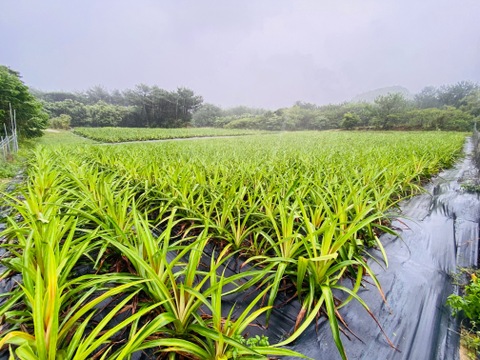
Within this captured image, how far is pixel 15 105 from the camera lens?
35.8 ft

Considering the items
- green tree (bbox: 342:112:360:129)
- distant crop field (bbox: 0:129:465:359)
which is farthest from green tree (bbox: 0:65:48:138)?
green tree (bbox: 342:112:360:129)

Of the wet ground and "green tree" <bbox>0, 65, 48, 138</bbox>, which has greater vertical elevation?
"green tree" <bbox>0, 65, 48, 138</bbox>

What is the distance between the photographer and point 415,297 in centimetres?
132

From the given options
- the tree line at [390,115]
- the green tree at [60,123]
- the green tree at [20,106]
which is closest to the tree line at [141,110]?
the green tree at [60,123]

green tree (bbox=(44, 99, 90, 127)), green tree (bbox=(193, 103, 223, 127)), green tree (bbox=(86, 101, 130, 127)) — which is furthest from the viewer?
green tree (bbox=(193, 103, 223, 127))

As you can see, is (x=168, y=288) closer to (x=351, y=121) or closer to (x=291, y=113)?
(x=351, y=121)

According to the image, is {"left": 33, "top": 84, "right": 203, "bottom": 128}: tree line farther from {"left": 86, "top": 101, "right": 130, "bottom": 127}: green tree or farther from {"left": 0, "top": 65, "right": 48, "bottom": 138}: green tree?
{"left": 0, "top": 65, "right": 48, "bottom": 138}: green tree

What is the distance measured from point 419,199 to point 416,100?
51263mm

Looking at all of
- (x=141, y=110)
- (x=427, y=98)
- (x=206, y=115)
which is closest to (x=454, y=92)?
(x=427, y=98)

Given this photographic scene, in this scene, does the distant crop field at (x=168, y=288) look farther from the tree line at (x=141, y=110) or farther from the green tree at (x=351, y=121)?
the tree line at (x=141, y=110)

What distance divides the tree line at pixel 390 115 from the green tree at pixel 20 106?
30.8 m

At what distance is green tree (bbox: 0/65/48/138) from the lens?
10089 millimetres

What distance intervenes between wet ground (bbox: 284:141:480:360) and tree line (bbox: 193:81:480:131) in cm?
2856

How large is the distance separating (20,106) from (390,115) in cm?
3405
